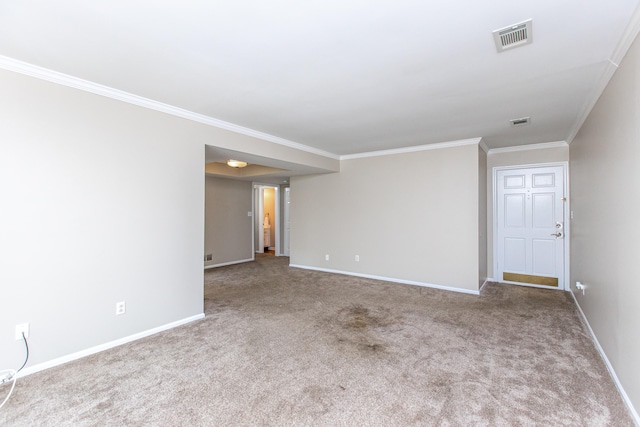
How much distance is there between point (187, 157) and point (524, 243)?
5.35 meters

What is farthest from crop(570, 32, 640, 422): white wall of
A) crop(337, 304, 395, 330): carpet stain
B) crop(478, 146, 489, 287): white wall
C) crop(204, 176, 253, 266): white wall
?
crop(204, 176, 253, 266): white wall

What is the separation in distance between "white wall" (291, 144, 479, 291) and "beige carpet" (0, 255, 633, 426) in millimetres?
1217

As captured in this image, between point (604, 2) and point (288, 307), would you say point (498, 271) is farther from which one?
point (604, 2)

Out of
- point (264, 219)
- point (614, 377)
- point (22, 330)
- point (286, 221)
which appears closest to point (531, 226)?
point (614, 377)

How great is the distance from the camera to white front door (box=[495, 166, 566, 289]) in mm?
4770

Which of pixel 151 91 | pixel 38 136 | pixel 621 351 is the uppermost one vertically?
pixel 151 91

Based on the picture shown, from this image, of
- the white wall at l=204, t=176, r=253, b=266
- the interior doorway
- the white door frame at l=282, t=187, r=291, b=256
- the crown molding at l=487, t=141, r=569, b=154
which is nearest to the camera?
the crown molding at l=487, t=141, r=569, b=154

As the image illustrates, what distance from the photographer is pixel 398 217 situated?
5230 mm

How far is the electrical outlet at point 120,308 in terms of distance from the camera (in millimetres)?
2766

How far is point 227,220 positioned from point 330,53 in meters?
5.51

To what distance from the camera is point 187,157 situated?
3.31 metres

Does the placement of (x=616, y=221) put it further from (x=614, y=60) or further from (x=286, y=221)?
(x=286, y=221)

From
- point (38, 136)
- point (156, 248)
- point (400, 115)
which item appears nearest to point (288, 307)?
point (156, 248)

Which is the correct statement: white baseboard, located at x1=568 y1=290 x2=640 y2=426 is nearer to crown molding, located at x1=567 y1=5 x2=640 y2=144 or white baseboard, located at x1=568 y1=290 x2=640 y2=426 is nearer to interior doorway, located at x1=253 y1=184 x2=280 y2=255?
crown molding, located at x1=567 y1=5 x2=640 y2=144
